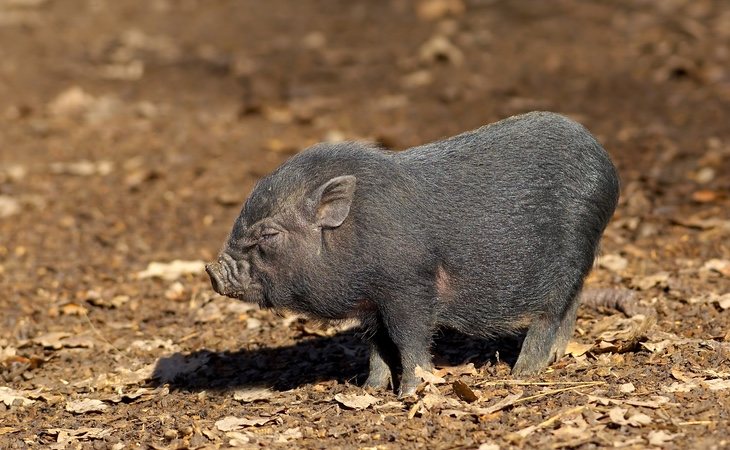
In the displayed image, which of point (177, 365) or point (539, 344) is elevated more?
point (539, 344)

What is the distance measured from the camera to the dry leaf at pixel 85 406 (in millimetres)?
6453

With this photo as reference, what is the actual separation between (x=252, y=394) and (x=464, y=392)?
4.55ft

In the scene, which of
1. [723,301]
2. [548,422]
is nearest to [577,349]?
[723,301]

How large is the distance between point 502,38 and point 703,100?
12.3 feet

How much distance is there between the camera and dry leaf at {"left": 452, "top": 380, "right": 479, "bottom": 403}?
5.74m

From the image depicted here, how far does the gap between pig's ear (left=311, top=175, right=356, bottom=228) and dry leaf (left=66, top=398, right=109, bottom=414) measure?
1801 millimetres

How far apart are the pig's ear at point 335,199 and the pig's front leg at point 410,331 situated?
1.73 feet

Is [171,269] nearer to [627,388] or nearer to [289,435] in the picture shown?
[289,435]

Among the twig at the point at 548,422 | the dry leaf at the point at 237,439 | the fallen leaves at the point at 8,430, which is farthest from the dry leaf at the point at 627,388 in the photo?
the fallen leaves at the point at 8,430

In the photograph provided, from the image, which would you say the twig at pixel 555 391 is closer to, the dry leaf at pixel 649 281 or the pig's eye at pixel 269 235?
the pig's eye at pixel 269 235

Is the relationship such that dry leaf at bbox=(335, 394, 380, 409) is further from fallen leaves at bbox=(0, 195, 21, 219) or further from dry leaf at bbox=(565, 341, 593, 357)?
fallen leaves at bbox=(0, 195, 21, 219)

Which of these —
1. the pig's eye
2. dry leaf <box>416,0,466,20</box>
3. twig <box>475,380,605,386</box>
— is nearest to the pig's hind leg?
twig <box>475,380,605,386</box>

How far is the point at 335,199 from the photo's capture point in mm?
5883

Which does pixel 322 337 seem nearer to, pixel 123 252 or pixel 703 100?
pixel 123 252
